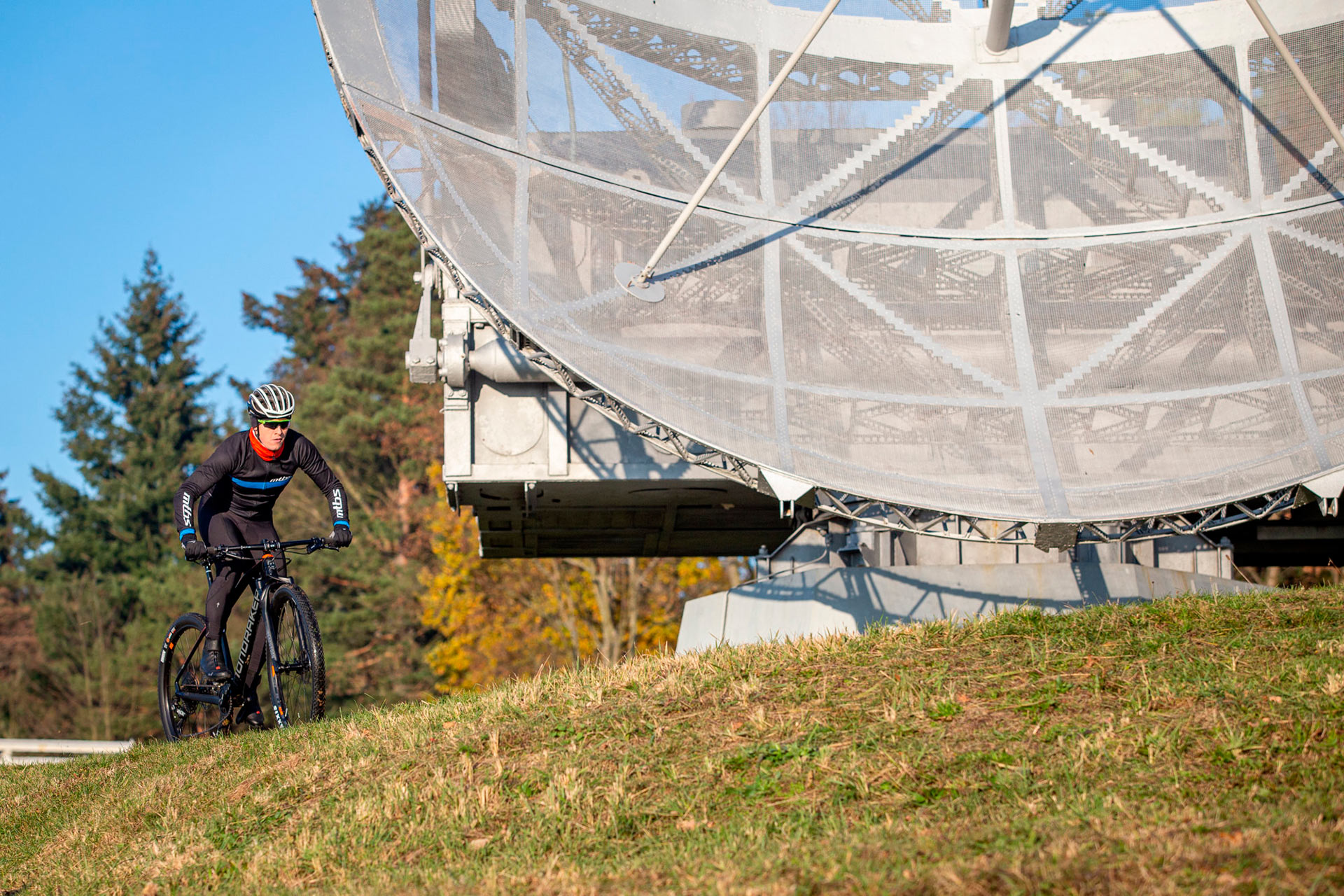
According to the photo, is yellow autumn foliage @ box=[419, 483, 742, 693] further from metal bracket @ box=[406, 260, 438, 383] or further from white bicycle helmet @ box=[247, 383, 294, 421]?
white bicycle helmet @ box=[247, 383, 294, 421]

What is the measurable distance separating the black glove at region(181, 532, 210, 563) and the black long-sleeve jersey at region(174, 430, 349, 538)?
0.19 metres

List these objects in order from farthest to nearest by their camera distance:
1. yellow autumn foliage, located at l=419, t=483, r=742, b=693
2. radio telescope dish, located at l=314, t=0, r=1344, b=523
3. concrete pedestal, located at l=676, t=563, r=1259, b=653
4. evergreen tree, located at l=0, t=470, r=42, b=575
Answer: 1. evergreen tree, located at l=0, t=470, r=42, b=575
2. yellow autumn foliage, located at l=419, t=483, r=742, b=693
3. concrete pedestal, located at l=676, t=563, r=1259, b=653
4. radio telescope dish, located at l=314, t=0, r=1344, b=523

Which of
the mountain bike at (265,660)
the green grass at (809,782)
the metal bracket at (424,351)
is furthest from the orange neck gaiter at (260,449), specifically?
the metal bracket at (424,351)

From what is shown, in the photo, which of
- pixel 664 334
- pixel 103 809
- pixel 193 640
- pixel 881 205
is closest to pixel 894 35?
pixel 881 205

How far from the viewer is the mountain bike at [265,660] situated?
A: 8.38m

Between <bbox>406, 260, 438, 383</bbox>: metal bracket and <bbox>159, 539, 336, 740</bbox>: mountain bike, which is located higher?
<bbox>406, 260, 438, 383</bbox>: metal bracket

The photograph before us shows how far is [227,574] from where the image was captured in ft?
28.9

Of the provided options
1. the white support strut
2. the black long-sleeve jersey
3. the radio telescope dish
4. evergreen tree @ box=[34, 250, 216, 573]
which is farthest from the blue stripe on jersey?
evergreen tree @ box=[34, 250, 216, 573]

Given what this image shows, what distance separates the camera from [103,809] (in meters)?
7.21

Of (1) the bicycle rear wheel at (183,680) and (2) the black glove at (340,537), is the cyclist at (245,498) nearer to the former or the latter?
(2) the black glove at (340,537)

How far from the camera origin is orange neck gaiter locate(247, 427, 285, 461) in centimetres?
894

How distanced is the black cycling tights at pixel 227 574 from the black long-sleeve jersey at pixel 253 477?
0.09 m

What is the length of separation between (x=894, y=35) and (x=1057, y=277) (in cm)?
292

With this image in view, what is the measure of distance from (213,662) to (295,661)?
72 cm
